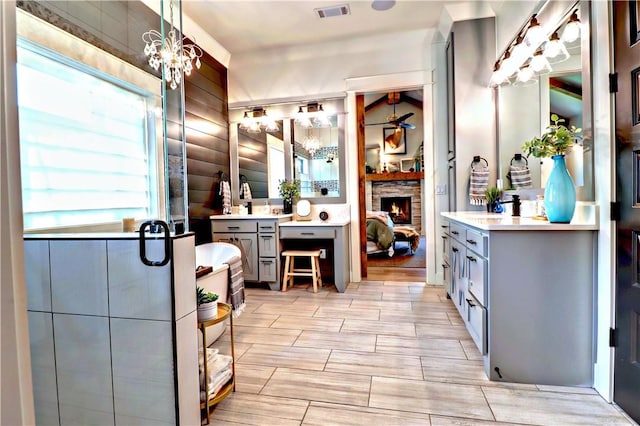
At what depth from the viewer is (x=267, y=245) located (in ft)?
12.3

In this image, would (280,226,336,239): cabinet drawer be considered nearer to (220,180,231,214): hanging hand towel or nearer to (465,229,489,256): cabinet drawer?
(220,180,231,214): hanging hand towel

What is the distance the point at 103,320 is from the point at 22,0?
5.67ft

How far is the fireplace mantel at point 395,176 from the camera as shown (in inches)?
317

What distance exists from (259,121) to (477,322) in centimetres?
354

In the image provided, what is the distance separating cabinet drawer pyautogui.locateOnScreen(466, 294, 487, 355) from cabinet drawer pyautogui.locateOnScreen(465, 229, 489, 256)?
1.13 feet

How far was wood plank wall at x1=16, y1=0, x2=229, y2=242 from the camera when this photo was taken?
182cm

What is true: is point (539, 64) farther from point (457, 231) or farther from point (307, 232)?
point (307, 232)

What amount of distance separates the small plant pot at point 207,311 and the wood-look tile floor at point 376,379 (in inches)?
19.2

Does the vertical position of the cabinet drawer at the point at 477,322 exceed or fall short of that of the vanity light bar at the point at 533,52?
it falls short

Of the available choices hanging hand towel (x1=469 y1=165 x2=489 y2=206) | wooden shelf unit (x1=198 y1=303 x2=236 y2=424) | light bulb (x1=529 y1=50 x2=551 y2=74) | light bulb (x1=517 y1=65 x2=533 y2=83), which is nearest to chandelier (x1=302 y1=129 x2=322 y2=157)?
hanging hand towel (x1=469 y1=165 x2=489 y2=206)

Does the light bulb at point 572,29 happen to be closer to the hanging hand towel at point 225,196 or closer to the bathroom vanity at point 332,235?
the bathroom vanity at point 332,235

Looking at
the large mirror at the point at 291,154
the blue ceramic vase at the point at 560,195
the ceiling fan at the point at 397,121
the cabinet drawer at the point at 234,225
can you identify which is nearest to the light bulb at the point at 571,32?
the blue ceramic vase at the point at 560,195

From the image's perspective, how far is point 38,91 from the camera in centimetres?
190

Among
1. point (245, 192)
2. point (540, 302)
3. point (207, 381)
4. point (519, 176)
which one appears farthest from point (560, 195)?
point (245, 192)
